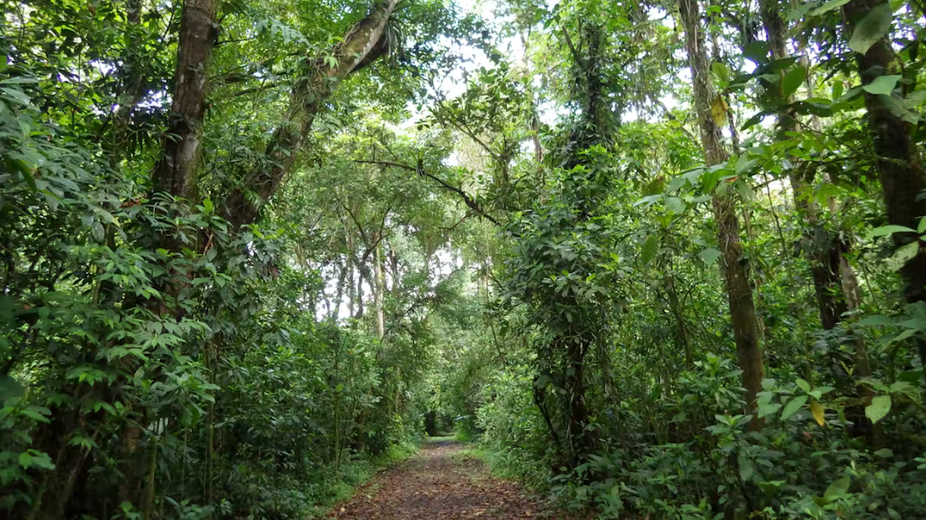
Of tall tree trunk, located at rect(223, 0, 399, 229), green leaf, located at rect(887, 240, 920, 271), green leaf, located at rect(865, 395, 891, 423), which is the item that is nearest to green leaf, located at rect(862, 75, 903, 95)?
green leaf, located at rect(887, 240, 920, 271)

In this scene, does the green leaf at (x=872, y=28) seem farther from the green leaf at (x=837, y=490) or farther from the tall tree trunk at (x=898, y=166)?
the green leaf at (x=837, y=490)

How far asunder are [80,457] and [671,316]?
15.6 ft

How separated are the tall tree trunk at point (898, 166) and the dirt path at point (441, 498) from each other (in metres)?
4.30

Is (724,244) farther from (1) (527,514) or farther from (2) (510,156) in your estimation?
(2) (510,156)

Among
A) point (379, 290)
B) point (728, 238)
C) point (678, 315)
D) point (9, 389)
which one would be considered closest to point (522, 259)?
point (678, 315)

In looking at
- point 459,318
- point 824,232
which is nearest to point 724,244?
point 824,232

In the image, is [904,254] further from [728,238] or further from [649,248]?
[728,238]

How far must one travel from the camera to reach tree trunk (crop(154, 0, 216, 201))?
4086 millimetres

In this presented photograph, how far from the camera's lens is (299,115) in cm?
509

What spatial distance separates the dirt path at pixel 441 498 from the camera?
6195 millimetres

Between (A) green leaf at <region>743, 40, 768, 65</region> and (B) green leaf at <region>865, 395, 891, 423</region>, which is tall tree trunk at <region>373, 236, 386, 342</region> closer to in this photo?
(B) green leaf at <region>865, 395, 891, 423</region>

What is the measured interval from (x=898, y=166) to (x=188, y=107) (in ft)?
15.2

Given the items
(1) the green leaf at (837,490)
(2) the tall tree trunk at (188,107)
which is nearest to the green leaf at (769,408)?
(1) the green leaf at (837,490)

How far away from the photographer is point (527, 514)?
570 centimetres
